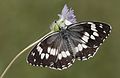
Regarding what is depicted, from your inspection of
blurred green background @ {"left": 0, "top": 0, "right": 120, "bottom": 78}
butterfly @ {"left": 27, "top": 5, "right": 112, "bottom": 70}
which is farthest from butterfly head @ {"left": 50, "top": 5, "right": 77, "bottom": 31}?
blurred green background @ {"left": 0, "top": 0, "right": 120, "bottom": 78}

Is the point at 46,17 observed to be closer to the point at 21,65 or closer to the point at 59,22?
the point at 21,65


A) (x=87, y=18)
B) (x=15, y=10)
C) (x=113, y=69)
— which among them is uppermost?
(x=15, y=10)

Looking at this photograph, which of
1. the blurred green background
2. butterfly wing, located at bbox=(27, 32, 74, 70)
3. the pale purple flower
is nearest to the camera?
butterfly wing, located at bbox=(27, 32, 74, 70)

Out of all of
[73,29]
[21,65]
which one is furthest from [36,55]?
[21,65]

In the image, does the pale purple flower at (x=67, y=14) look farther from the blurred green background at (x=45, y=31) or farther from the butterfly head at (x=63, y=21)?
the blurred green background at (x=45, y=31)

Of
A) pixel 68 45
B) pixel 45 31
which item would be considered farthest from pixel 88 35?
pixel 45 31

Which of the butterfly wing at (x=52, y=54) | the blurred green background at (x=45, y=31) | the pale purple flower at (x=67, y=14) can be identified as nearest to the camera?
the butterfly wing at (x=52, y=54)

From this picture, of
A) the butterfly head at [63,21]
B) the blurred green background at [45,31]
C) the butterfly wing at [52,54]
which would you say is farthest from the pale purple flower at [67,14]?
the blurred green background at [45,31]

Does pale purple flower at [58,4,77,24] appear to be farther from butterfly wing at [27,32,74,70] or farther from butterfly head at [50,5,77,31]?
butterfly wing at [27,32,74,70]
